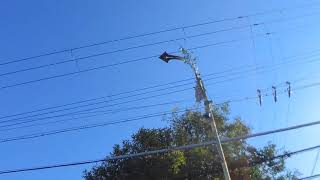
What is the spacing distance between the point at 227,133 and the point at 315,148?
1415 centimetres

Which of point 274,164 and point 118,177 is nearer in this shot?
point 118,177

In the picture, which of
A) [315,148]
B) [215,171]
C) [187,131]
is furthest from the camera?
[187,131]

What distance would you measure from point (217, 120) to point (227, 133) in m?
0.99

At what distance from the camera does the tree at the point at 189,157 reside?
109ft

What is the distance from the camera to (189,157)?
34000 mm

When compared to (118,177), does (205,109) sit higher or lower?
lower

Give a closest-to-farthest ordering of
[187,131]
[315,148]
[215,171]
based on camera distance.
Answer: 1. [315,148]
2. [215,171]
3. [187,131]

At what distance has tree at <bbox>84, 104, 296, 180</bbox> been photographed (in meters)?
33.1

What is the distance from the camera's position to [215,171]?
108ft

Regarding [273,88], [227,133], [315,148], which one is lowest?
[315,148]

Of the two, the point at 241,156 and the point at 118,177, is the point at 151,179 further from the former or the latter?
the point at 241,156

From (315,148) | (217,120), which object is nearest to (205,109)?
(315,148)

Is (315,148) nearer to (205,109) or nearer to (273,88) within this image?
(273,88)

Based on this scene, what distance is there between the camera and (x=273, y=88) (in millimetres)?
22250
